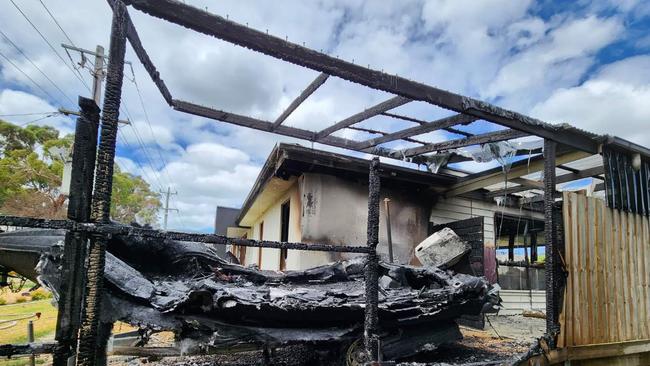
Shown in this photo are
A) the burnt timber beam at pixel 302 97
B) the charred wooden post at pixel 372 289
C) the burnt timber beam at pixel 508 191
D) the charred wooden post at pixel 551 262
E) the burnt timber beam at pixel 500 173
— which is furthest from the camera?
the burnt timber beam at pixel 508 191

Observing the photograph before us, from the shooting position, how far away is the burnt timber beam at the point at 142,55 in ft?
6.66

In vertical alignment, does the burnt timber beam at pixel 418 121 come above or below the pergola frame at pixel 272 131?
above

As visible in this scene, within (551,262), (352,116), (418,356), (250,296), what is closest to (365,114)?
(352,116)

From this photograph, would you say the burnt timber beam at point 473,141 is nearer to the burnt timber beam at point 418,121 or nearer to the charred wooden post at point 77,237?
the burnt timber beam at point 418,121

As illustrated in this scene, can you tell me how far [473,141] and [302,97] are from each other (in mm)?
2640

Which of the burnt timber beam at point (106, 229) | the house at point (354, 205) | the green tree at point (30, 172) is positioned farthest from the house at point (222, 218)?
the burnt timber beam at point (106, 229)

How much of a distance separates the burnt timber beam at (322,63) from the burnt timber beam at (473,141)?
2.78 feet

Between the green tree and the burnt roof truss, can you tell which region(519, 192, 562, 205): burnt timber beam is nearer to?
the burnt roof truss

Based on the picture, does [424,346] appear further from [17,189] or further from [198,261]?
[17,189]

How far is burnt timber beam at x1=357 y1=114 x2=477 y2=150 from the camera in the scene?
4.32 metres

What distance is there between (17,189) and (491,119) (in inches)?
1103

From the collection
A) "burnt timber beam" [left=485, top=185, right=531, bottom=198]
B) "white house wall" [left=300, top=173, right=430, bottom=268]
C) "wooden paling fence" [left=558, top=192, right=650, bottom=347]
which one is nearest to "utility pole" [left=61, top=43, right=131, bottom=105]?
"white house wall" [left=300, top=173, right=430, bottom=268]

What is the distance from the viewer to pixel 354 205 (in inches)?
285

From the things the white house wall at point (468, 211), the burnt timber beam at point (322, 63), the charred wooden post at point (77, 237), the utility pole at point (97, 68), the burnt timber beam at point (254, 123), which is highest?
the utility pole at point (97, 68)
